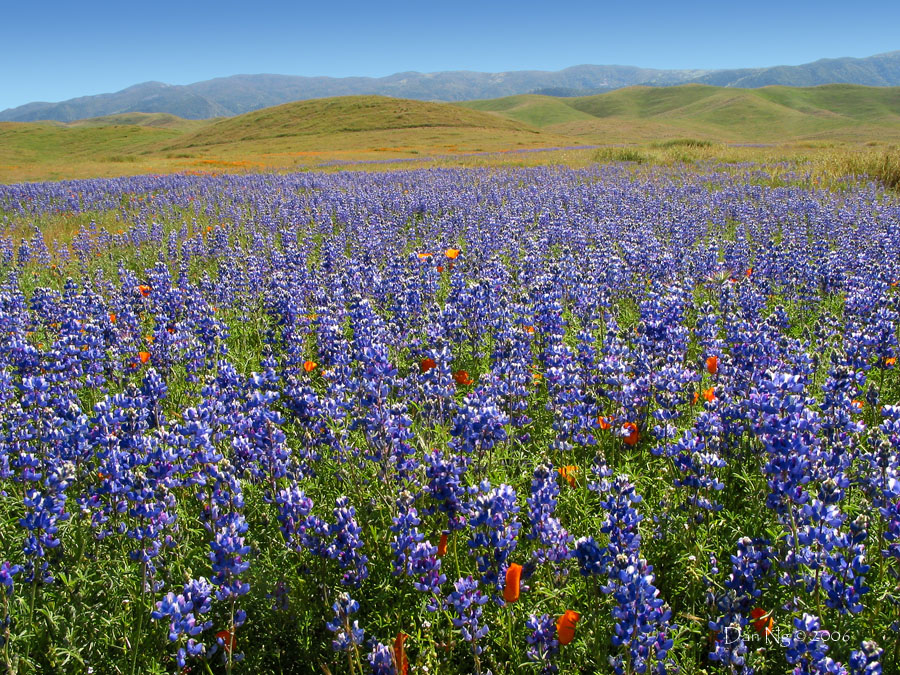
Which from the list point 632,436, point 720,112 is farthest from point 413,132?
point 632,436

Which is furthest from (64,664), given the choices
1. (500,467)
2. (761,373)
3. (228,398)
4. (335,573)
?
(761,373)

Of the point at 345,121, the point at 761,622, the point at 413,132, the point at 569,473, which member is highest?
the point at 345,121

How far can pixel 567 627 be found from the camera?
2.36 meters

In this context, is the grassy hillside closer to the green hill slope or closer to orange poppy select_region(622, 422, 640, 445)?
the green hill slope

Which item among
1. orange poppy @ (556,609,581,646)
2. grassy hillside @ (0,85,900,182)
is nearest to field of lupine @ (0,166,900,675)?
orange poppy @ (556,609,581,646)

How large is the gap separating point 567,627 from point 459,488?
0.76 m

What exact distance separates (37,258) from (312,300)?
7332 mm

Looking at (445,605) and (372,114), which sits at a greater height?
(372,114)

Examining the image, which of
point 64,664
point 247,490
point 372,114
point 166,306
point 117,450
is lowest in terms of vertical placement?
point 64,664

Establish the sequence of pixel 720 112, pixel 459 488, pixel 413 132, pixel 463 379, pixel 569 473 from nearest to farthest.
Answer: pixel 459 488 < pixel 569 473 < pixel 463 379 < pixel 413 132 < pixel 720 112

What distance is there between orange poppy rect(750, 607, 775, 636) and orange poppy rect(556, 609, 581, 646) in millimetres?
758

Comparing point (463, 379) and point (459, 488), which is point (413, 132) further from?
point (459, 488)

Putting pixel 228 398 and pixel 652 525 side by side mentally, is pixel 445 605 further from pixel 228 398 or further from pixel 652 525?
pixel 228 398

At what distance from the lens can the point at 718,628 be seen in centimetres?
211
